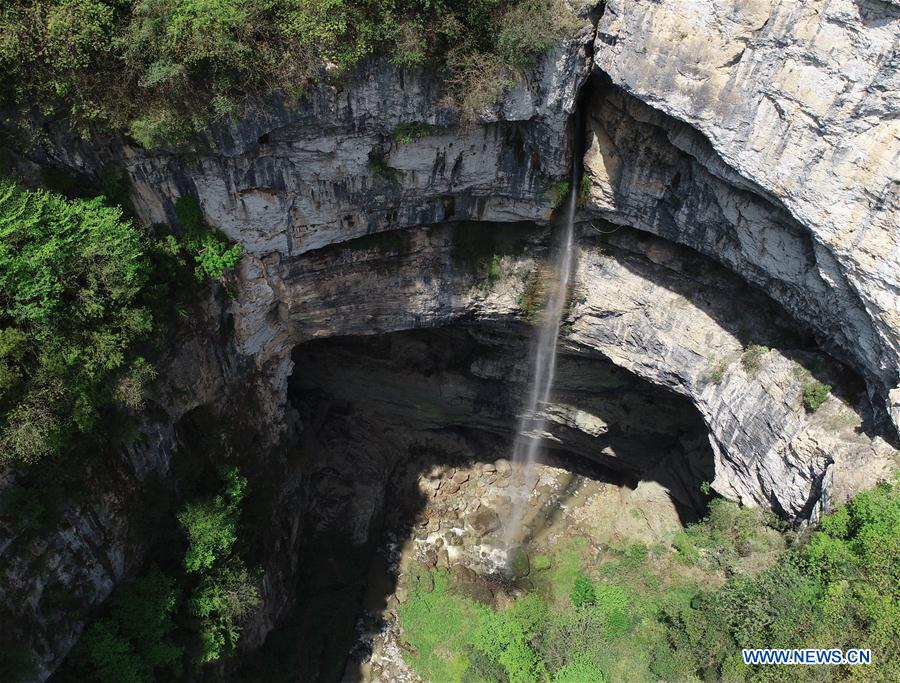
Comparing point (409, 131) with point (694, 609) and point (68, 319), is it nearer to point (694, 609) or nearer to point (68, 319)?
point (68, 319)

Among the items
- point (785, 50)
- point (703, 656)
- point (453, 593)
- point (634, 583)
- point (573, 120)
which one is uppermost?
point (785, 50)

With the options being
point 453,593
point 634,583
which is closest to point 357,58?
point 634,583

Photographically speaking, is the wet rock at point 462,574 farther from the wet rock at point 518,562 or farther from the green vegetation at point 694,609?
the wet rock at point 518,562

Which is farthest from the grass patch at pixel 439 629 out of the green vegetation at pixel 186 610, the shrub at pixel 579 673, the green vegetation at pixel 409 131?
the green vegetation at pixel 409 131

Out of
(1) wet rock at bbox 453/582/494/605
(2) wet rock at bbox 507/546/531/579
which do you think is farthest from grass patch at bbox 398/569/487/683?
(2) wet rock at bbox 507/546/531/579

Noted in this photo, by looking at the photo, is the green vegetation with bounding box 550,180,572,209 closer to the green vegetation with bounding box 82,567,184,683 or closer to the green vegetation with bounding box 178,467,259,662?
the green vegetation with bounding box 178,467,259,662

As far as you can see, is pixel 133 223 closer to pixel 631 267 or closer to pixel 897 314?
pixel 631 267
